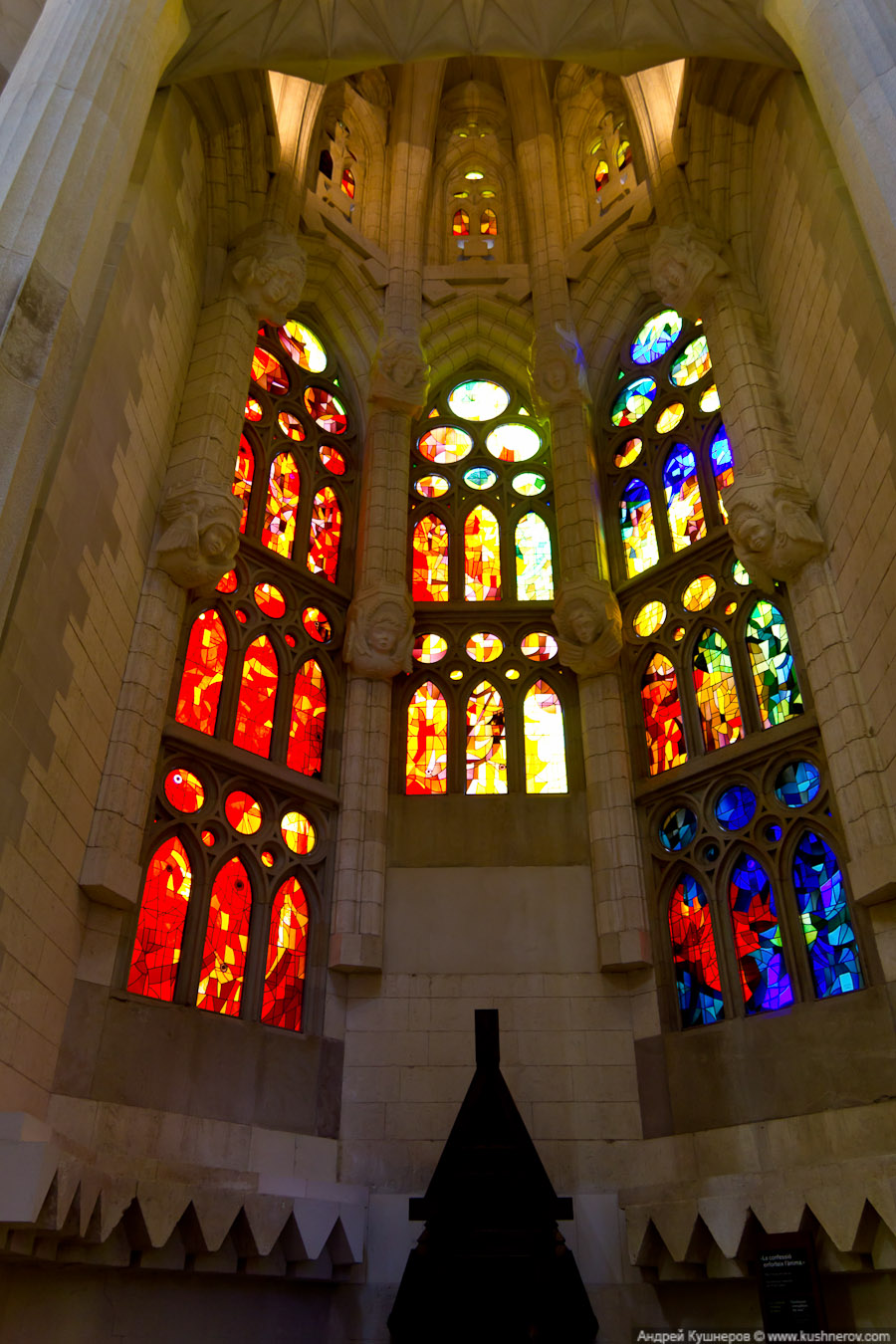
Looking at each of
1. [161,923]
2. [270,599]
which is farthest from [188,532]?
[161,923]

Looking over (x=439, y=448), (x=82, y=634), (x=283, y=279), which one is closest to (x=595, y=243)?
(x=439, y=448)

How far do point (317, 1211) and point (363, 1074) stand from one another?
161 cm

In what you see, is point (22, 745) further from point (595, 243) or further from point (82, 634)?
point (595, 243)

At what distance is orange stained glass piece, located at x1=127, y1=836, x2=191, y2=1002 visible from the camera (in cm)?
870

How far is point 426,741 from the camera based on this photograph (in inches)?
462

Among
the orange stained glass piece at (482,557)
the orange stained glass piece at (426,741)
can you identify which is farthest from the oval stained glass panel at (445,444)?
the orange stained glass piece at (426,741)

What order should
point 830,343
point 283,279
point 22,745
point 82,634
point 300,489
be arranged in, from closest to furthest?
1. point 22,745
2. point 82,634
3. point 830,343
4. point 283,279
5. point 300,489

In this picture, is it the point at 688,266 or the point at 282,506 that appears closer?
the point at 688,266

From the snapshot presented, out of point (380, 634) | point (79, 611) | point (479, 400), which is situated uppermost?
point (479, 400)

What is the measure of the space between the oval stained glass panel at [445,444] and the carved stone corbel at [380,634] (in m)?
3.04

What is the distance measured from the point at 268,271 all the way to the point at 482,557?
13.6 ft

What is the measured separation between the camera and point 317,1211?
8.20 metres

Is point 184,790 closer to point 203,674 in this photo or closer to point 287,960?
point 203,674

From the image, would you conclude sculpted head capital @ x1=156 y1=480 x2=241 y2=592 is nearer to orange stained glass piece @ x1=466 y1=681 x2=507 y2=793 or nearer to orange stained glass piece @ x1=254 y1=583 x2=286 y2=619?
orange stained glass piece @ x1=254 y1=583 x2=286 y2=619
